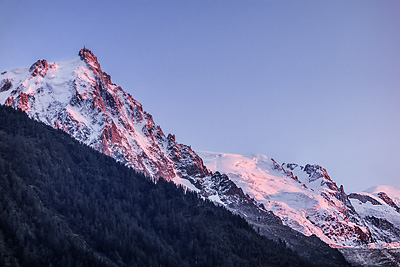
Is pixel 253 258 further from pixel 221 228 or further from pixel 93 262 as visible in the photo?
pixel 93 262

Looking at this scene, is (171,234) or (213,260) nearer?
(213,260)

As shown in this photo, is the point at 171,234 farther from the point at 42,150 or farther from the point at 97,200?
the point at 42,150

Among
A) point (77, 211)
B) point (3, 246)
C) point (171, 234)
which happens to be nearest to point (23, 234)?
point (3, 246)

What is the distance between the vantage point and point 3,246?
4520 inches

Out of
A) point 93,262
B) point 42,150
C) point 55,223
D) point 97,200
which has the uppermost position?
point 42,150

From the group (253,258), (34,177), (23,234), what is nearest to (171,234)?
(253,258)

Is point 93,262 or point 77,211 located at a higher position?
point 77,211

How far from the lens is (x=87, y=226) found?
153750 mm

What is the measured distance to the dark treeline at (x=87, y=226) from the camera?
413ft

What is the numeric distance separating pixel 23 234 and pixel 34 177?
149 ft

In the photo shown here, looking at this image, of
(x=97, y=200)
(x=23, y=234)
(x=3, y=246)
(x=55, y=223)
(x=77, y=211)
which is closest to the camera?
(x=3, y=246)

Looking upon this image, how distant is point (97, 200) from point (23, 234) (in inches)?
2285

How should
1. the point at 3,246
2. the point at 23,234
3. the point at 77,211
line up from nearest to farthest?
the point at 3,246
the point at 23,234
the point at 77,211

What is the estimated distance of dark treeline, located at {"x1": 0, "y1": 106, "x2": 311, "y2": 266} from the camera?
413ft
